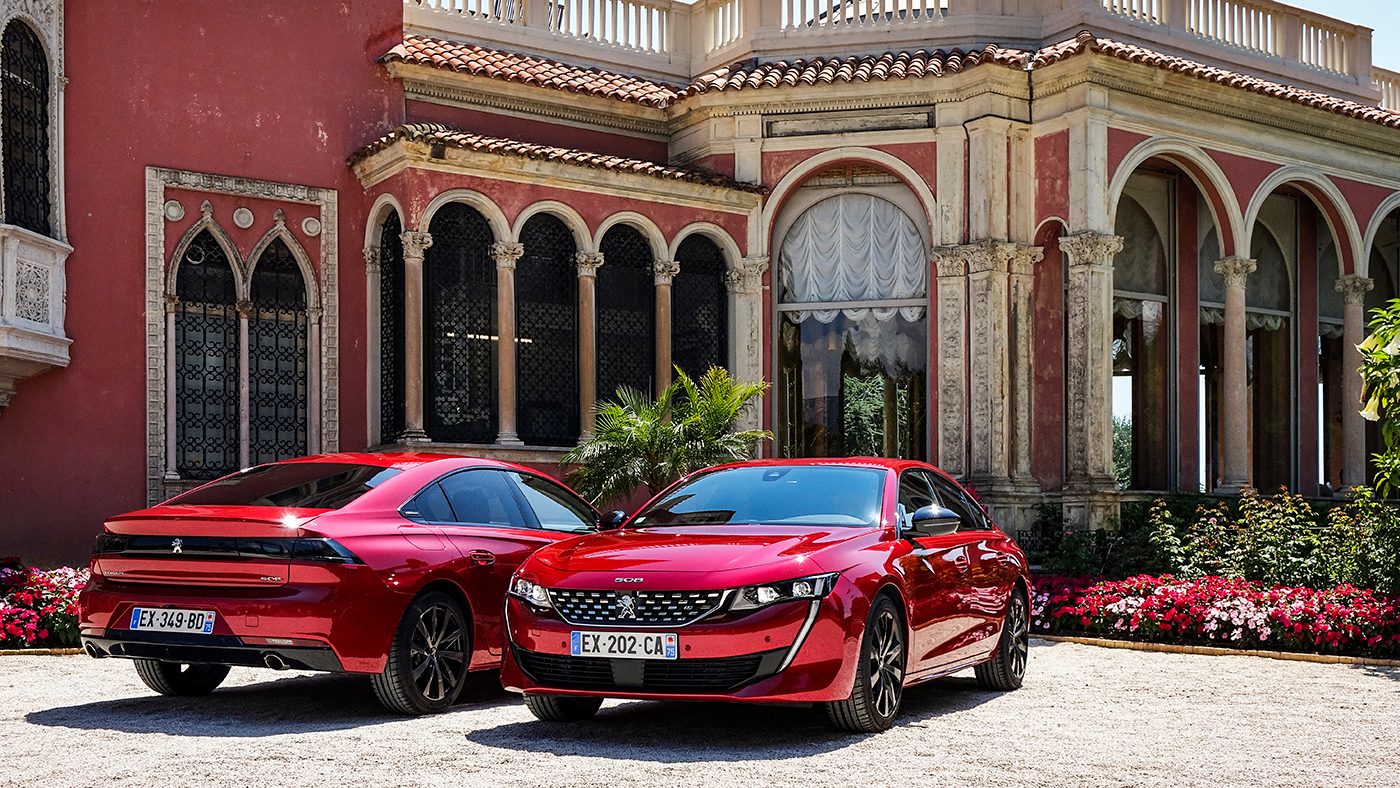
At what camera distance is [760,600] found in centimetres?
731

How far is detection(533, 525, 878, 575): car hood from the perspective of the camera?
7.50m

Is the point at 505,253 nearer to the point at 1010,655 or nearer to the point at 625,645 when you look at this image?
the point at 1010,655

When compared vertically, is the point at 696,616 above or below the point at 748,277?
below

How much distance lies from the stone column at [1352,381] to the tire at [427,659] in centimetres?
1556

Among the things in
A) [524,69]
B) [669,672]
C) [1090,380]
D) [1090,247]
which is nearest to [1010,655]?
[669,672]

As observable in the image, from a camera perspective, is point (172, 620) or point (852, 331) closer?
point (172, 620)

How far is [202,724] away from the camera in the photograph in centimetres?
807

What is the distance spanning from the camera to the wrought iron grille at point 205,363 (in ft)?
55.9

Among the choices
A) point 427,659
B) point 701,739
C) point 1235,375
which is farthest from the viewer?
point 1235,375

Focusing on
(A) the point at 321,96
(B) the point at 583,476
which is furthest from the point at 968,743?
(A) the point at 321,96

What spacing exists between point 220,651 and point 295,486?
1203 mm

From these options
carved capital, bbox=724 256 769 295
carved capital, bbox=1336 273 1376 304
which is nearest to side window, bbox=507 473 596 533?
carved capital, bbox=724 256 769 295

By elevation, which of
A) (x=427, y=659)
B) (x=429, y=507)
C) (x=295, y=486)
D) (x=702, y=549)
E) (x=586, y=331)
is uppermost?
(x=586, y=331)

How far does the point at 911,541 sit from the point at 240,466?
10640 mm
